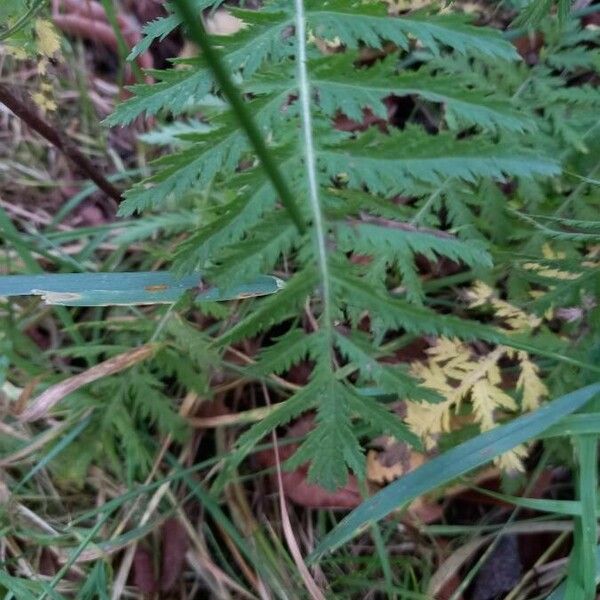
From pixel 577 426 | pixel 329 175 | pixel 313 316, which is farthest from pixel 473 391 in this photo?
pixel 329 175

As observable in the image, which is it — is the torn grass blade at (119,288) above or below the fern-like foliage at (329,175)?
below

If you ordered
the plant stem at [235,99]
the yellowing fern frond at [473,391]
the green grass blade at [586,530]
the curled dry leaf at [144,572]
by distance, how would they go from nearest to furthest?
1. the plant stem at [235,99]
2. the green grass blade at [586,530]
3. the yellowing fern frond at [473,391]
4. the curled dry leaf at [144,572]

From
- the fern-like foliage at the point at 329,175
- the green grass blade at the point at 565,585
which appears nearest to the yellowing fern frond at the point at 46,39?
the fern-like foliage at the point at 329,175

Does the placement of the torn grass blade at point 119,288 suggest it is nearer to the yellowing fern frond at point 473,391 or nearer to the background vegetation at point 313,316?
the background vegetation at point 313,316

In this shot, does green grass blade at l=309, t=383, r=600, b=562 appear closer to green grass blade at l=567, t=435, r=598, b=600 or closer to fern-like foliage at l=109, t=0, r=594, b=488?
green grass blade at l=567, t=435, r=598, b=600

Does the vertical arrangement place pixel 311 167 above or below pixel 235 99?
below

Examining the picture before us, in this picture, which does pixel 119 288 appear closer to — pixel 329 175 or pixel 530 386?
pixel 329 175
